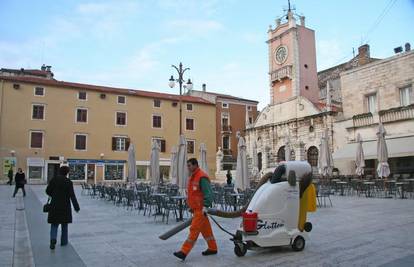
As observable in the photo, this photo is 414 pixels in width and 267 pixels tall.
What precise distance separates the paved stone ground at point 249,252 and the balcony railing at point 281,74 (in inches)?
1011

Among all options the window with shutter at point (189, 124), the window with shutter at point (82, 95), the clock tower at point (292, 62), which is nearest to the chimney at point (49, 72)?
the window with shutter at point (82, 95)

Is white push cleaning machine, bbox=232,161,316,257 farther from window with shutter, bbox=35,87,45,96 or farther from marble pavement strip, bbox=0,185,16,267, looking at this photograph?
window with shutter, bbox=35,87,45,96

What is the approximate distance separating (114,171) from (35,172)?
7.41 metres

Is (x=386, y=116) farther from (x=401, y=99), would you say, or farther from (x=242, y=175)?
(x=242, y=175)

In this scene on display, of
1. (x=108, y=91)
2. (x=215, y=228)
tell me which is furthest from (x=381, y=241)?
(x=108, y=91)

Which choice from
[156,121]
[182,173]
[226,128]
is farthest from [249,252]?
[226,128]

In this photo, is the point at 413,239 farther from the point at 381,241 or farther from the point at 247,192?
the point at 247,192

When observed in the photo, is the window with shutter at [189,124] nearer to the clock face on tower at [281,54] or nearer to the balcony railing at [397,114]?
the clock face on tower at [281,54]

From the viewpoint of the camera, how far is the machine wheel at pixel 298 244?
20.0 feet

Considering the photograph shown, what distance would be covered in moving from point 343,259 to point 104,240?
14.8ft

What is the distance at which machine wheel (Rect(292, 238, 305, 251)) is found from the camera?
6094 mm

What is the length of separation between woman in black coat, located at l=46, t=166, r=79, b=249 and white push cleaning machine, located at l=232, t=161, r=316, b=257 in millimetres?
3085

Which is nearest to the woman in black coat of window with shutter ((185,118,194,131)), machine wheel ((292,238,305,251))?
machine wheel ((292,238,305,251))

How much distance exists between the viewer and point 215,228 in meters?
8.67
